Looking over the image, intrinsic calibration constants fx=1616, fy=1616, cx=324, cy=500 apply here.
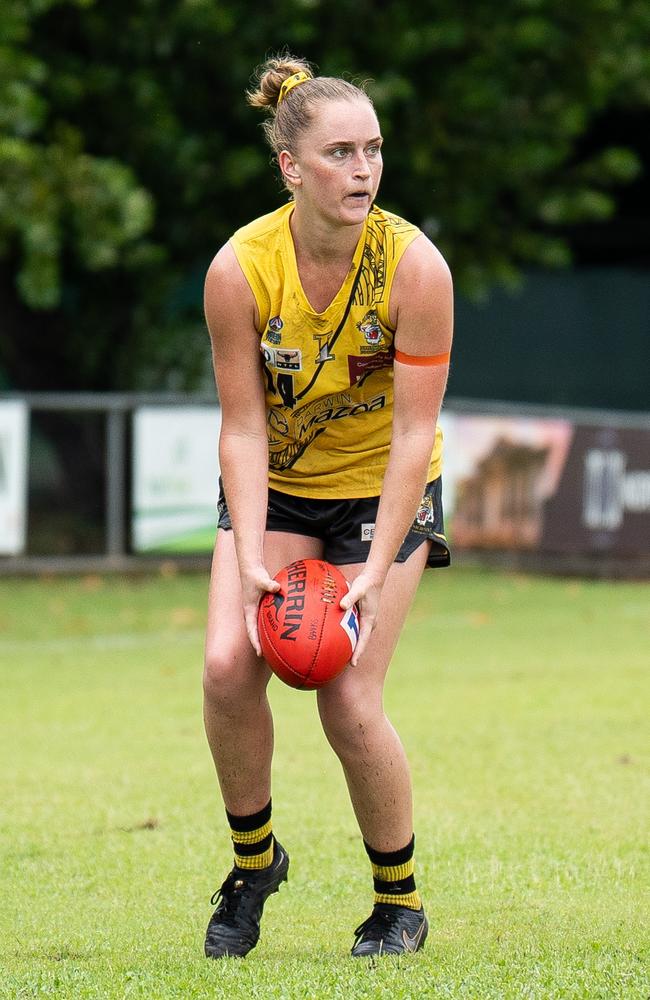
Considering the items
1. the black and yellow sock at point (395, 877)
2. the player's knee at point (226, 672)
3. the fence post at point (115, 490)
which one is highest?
the player's knee at point (226, 672)

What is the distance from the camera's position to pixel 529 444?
52.5ft

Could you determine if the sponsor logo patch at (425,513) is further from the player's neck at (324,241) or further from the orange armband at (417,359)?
the player's neck at (324,241)

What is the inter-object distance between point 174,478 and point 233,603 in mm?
11015

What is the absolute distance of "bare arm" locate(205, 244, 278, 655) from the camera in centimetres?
430

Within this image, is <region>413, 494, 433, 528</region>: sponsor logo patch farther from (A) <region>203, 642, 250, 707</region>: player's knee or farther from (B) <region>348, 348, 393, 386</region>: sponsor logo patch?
(A) <region>203, 642, 250, 707</region>: player's knee

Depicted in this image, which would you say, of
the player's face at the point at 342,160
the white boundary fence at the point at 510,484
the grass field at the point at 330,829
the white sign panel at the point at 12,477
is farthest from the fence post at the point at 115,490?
the player's face at the point at 342,160

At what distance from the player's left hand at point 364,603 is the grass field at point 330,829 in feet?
2.67

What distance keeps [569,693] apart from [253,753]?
195 inches

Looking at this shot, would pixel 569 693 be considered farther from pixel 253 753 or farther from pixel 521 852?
pixel 253 753

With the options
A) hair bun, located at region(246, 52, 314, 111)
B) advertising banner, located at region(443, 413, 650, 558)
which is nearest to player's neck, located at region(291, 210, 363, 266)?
hair bun, located at region(246, 52, 314, 111)

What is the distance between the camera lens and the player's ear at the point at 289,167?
423 centimetres

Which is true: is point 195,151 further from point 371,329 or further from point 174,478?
point 371,329

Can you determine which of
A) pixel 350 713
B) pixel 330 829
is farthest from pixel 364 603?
pixel 330 829

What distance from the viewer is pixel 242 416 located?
4426 mm
